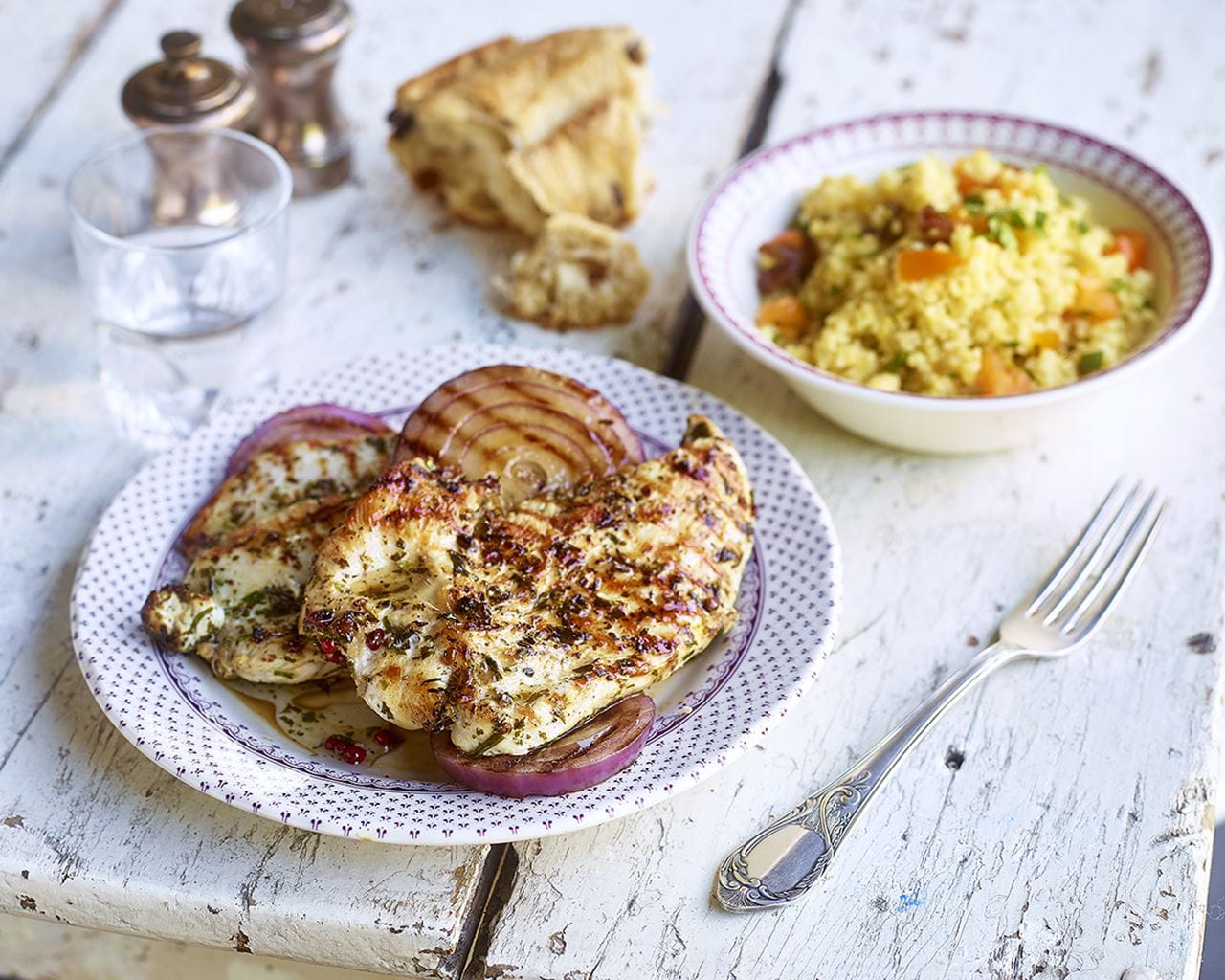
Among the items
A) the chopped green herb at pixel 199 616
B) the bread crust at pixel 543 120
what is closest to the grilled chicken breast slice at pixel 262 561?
the chopped green herb at pixel 199 616

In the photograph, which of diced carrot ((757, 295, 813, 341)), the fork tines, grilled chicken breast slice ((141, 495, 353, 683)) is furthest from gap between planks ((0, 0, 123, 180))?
the fork tines

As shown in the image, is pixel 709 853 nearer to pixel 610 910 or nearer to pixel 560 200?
pixel 610 910

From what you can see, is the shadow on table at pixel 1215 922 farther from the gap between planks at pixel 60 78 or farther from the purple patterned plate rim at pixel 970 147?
the gap between planks at pixel 60 78

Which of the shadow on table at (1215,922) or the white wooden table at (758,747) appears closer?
the white wooden table at (758,747)

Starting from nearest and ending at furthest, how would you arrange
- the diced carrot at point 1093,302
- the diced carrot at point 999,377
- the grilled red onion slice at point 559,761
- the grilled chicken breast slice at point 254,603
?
the grilled red onion slice at point 559,761 → the grilled chicken breast slice at point 254,603 → the diced carrot at point 999,377 → the diced carrot at point 1093,302

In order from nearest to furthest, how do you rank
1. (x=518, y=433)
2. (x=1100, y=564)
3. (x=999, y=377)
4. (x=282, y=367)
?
(x=518, y=433)
(x=1100, y=564)
(x=999, y=377)
(x=282, y=367)

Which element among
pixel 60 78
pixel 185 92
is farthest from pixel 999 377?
pixel 60 78

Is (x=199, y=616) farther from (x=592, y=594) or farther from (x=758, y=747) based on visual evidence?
(x=758, y=747)
